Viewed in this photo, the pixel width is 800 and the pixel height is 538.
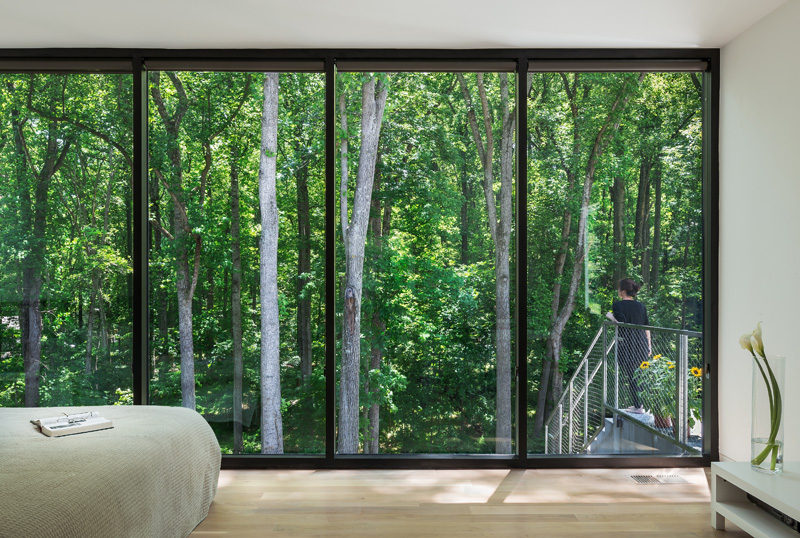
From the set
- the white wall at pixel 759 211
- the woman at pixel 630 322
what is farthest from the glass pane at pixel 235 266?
the white wall at pixel 759 211

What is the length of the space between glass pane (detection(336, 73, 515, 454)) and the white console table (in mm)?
1235

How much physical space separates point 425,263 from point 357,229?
475mm

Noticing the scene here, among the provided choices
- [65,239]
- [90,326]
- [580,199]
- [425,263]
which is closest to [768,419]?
[580,199]

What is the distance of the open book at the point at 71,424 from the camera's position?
7.97 feet

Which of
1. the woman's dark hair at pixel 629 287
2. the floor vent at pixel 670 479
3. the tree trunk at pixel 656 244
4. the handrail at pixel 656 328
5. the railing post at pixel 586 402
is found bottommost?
the floor vent at pixel 670 479

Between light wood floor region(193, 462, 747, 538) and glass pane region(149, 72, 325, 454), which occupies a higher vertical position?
glass pane region(149, 72, 325, 454)

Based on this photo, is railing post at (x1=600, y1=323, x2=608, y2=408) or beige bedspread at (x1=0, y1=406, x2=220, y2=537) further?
railing post at (x1=600, y1=323, x2=608, y2=408)

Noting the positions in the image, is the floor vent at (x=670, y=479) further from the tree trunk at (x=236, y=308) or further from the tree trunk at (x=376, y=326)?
the tree trunk at (x=236, y=308)

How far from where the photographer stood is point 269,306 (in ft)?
11.9

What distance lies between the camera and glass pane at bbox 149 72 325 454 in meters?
3.60

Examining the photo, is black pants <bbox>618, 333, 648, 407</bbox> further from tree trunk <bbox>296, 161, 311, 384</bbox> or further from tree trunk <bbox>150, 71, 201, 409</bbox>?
tree trunk <bbox>150, 71, 201, 409</bbox>

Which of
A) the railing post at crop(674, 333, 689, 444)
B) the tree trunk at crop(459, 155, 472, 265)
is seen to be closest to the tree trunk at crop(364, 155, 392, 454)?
the tree trunk at crop(459, 155, 472, 265)

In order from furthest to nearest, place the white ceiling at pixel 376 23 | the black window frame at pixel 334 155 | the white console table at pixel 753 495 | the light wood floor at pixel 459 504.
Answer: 1. the black window frame at pixel 334 155
2. the white ceiling at pixel 376 23
3. the light wood floor at pixel 459 504
4. the white console table at pixel 753 495

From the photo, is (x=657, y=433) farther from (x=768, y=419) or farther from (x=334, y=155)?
(x=334, y=155)
